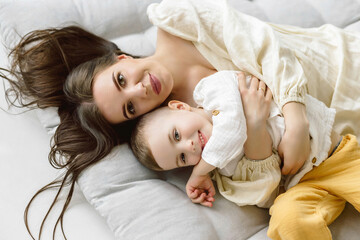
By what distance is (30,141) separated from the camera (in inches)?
54.6

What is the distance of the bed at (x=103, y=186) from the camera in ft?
3.69

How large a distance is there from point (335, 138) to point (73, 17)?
1.07 metres

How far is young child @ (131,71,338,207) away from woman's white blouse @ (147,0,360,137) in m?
0.08

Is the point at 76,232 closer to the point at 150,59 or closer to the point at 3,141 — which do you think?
the point at 3,141

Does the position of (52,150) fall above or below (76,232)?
above

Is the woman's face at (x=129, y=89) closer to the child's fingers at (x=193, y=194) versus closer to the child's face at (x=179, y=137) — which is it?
the child's face at (x=179, y=137)

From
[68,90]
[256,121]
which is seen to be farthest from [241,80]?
[68,90]

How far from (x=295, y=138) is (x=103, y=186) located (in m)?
0.59

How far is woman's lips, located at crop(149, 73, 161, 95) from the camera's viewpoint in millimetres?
1222

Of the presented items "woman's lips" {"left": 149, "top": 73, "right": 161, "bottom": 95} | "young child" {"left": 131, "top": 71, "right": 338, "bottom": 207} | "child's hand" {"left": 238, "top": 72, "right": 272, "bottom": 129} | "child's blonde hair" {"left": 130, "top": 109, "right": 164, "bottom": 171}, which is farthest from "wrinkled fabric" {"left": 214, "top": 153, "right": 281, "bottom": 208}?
"woman's lips" {"left": 149, "top": 73, "right": 161, "bottom": 95}

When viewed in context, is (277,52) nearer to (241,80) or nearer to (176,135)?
(241,80)

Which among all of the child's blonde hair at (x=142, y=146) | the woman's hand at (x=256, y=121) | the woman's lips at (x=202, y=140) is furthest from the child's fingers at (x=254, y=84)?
the child's blonde hair at (x=142, y=146)

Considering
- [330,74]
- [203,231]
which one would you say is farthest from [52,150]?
[330,74]

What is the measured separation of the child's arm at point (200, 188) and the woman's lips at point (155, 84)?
10.5 inches
